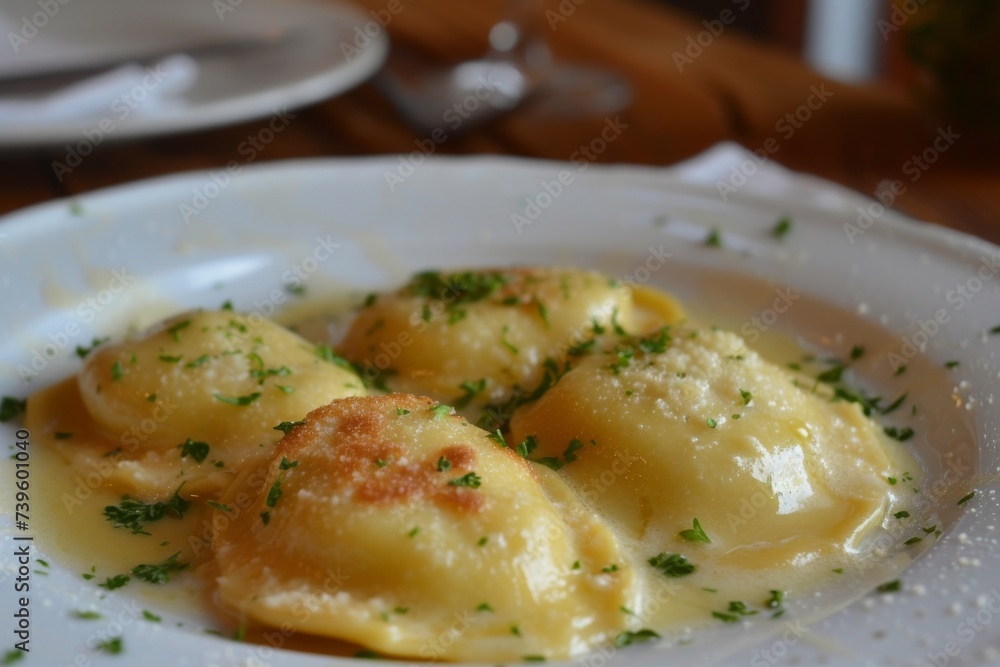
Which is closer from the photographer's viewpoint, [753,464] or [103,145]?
[753,464]

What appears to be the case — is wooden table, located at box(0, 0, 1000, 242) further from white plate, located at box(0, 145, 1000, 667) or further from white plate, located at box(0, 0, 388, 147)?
white plate, located at box(0, 145, 1000, 667)

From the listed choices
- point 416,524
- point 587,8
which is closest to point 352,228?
point 416,524

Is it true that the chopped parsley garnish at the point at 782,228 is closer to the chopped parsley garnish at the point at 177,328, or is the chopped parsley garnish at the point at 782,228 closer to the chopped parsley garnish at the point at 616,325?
the chopped parsley garnish at the point at 616,325

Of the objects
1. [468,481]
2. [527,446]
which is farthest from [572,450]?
[468,481]

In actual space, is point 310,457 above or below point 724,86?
above

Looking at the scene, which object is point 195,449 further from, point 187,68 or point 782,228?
point 187,68

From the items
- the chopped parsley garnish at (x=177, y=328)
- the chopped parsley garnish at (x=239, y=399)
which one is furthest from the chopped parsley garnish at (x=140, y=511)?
the chopped parsley garnish at (x=177, y=328)

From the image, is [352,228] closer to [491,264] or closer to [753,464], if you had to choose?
[491,264]
